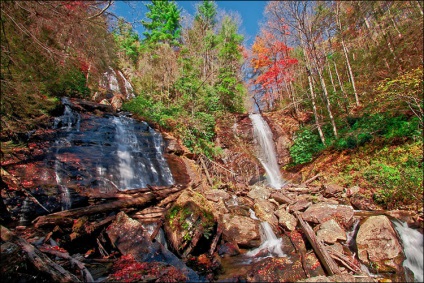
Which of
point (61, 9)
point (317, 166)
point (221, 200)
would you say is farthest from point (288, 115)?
point (61, 9)

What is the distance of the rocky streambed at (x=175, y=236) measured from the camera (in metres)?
3.79

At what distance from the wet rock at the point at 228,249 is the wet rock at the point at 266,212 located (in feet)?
4.87

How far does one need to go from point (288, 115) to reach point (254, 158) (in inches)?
220

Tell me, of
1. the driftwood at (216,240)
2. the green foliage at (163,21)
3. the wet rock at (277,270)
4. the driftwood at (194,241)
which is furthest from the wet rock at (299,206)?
the green foliage at (163,21)

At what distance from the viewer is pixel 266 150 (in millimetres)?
15094

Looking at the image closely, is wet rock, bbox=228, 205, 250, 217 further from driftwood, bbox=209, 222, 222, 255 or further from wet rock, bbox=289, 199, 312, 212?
wet rock, bbox=289, 199, 312, 212

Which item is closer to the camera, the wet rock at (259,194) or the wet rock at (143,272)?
the wet rock at (143,272)

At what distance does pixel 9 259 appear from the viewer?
7.77 feet

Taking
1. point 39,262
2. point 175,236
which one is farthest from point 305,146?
point 39,262

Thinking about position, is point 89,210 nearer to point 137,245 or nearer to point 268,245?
point 137,245

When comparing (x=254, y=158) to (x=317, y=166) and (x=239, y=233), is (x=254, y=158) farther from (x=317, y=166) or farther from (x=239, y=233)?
(x=239, y=233)

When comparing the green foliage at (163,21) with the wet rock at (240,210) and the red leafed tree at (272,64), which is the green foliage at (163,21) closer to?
the red leafed tree at (272,64)

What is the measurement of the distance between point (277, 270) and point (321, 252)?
105cm

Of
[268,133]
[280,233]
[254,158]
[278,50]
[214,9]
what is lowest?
[280,233]
